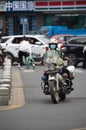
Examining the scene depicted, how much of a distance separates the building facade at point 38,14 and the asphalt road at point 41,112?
116 feet

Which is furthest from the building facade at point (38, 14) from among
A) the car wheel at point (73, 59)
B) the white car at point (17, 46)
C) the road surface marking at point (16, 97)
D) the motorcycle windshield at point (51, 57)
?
the motorcycle windshield at point (51, 57)

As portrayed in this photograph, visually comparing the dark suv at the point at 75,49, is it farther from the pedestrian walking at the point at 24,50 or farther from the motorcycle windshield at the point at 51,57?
the motorcycle windshield at the point at 51,57

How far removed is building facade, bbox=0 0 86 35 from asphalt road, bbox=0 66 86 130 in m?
35.2

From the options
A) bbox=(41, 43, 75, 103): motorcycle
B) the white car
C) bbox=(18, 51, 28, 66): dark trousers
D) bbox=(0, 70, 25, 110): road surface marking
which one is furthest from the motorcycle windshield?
the white car

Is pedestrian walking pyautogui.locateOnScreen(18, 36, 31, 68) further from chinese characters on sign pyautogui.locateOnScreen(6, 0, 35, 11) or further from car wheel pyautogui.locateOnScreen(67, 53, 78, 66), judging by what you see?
chinese characters on sign pyautogui.locateOnScreen(6, 0, 35, 11)

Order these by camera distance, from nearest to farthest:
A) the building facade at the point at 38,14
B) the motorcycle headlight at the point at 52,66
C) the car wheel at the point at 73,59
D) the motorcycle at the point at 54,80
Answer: the motorcycle at the point at 54,80
the motorcycle headlight at the point at 52,66
the car wheel at the point at 73,59
the building facade at the point at 38,14

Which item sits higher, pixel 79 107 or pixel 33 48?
pixel 79 107

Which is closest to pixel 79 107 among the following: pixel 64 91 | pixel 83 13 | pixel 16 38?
pixel 64 91

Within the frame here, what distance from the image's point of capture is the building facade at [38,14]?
51594 mm

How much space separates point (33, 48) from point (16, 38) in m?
1.37

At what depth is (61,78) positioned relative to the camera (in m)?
13.5

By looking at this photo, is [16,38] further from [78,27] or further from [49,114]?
[78,27]

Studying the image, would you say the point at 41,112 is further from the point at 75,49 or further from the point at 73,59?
the point at 75,49

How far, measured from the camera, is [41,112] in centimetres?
1195
